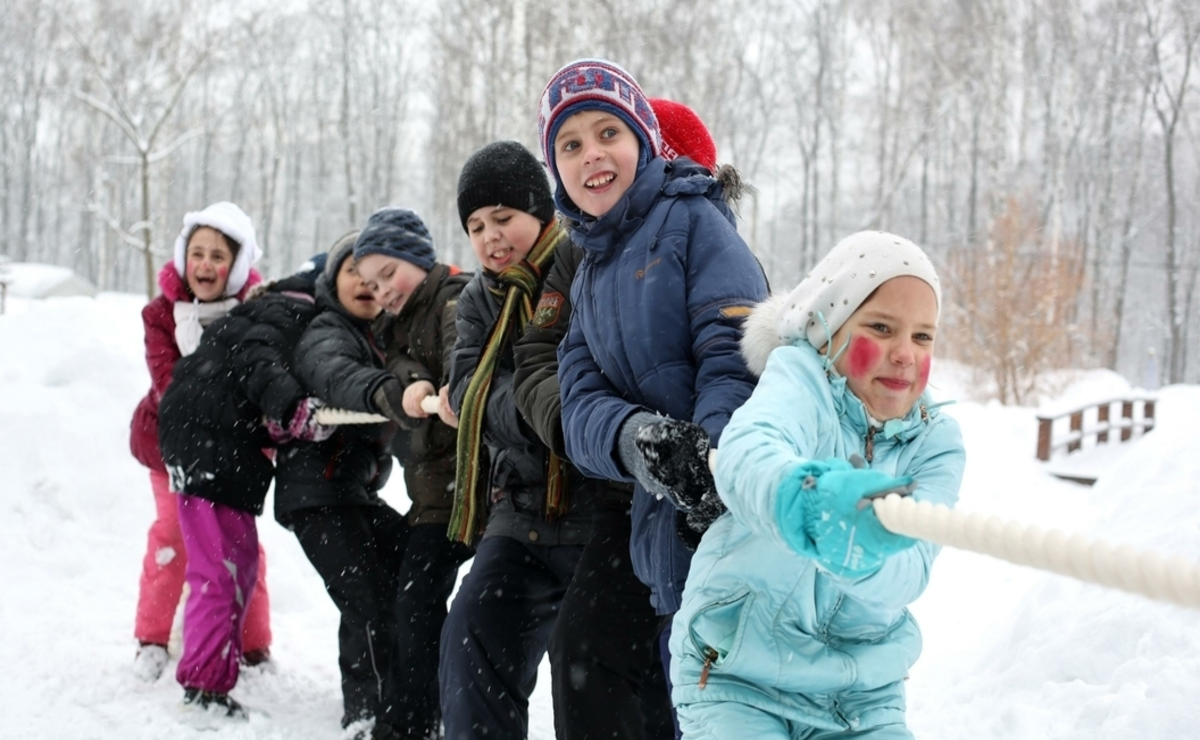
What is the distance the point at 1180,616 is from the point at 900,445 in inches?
86.5

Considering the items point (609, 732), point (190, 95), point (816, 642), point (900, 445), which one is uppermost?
point (190, 95)

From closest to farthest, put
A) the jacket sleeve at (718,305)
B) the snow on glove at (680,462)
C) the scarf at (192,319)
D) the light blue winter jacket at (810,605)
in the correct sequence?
the light blue winter jacket at (810,605) < the snow on glove at (680,462) < the jacket sleeve at (718,305) < the scarf at (192,319)

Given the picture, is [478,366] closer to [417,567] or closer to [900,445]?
[417,567]

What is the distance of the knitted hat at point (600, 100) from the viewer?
103 inches

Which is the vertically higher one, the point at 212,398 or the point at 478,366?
the point at 478,366

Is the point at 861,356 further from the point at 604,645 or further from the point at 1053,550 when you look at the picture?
the point at 604,645

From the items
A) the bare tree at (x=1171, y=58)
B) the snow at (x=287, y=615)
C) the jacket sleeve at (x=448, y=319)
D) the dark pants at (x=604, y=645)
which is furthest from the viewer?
the bare tree at (x=1171, y=58)

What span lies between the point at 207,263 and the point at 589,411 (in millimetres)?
3014

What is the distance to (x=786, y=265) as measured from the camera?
38875mm

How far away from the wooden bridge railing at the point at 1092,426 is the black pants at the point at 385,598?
9858 mm

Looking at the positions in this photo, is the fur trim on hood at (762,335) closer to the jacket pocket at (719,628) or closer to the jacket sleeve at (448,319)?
the jacket pocket at (719,628)

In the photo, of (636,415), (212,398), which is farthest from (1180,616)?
(212,398)

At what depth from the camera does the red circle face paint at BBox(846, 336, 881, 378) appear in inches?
75.5

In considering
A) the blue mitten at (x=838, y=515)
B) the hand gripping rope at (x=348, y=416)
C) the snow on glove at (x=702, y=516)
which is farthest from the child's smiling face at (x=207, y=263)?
the blue mitten at (x=838, y=515)
